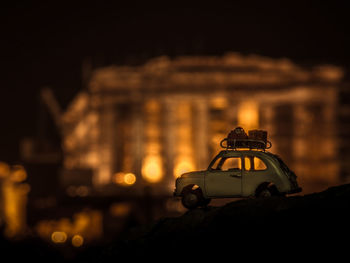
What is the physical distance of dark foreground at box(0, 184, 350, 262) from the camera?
31.5 feet

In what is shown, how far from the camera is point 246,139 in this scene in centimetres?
1265

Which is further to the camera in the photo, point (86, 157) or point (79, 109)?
point (79, 109)

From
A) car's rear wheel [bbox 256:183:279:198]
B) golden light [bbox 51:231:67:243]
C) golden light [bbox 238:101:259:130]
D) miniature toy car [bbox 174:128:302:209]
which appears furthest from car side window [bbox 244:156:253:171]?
golden light [bbox 238:101:259:130]

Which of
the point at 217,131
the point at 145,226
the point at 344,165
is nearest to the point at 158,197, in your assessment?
the point at 217,131

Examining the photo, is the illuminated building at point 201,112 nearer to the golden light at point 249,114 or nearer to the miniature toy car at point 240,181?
the golden light at point 249,114

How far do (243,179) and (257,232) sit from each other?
1864 millimetres

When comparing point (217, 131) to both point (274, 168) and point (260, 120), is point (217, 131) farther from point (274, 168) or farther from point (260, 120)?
point (274, 168)

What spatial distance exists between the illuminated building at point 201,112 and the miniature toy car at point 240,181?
9457cm

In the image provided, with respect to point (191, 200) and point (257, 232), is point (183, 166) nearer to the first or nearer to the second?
point (191, 200)

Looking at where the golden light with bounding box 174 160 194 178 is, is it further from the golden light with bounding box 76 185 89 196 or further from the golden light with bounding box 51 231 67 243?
the golden light with bounding box 51 231 67 243

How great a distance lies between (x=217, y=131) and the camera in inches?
4621

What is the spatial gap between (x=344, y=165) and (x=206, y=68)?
27.0m

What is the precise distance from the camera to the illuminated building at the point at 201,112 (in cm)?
11112

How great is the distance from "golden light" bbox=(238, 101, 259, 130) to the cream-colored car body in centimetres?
10105
